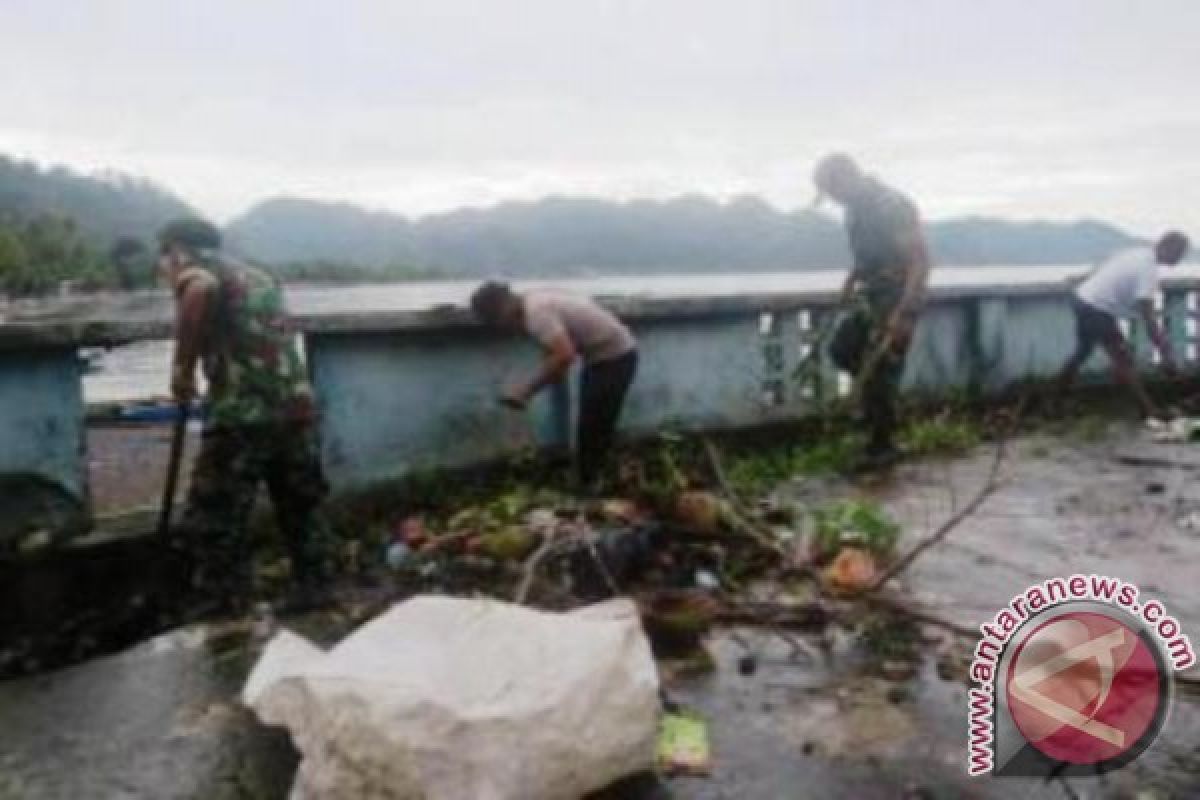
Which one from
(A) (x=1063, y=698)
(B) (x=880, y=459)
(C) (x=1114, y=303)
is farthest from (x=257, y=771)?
(C) (x=1114, y=303)

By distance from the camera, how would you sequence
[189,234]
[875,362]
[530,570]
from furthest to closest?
[875,362]
[189,234]
[530,570]

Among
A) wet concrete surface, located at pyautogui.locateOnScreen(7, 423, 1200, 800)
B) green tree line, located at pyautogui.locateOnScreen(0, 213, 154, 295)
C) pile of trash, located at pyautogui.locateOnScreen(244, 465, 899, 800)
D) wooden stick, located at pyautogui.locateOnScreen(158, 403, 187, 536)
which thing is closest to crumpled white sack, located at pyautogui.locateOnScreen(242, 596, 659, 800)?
pile of trash, located at pyautogui.locateOnScreen(244, 465, 899, 800)

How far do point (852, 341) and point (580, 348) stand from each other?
7.11 ft

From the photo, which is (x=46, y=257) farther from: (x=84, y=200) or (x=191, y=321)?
(x=191, y=321)

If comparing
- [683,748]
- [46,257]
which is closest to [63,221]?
[46,257]

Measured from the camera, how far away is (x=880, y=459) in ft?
27.5

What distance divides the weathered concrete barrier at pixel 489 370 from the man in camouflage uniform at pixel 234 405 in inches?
36.2

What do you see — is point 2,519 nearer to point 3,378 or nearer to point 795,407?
point 3,378

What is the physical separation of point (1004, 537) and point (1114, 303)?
398cm

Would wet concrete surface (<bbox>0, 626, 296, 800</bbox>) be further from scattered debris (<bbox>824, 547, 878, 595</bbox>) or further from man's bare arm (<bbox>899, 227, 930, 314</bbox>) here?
man's bare arm (<bbox>899, 227, 930, 314</bbox>)

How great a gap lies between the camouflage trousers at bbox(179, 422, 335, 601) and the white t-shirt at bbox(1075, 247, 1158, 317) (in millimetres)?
6422

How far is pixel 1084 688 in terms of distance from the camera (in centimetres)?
380

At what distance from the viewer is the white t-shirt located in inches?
380

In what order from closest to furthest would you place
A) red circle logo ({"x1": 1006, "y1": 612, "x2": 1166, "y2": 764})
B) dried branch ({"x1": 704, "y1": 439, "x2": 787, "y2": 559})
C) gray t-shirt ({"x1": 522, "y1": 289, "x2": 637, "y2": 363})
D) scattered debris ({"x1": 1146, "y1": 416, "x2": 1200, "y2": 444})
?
red circle logo ({"x1": 1006, "y1": 612, "x2": 1166, "y2": 764}) < dried branch ({"x1": 704, "y1": 439, "x2": 787, "y2": 559}) < gray t-shirt ({"x1": 522, "y1": 289, "x2": 637, "y2": 363}) < scattered debris ({"x1": 1146, "y1": 416, "x2": 1200, "y2": 444})
